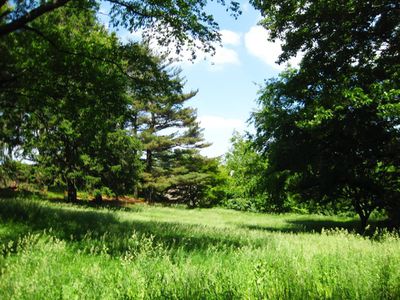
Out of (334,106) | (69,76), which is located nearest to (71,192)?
(69,76)

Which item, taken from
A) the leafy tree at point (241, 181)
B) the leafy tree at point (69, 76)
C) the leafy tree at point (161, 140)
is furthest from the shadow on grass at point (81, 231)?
the leafy tree at point (161, 140)

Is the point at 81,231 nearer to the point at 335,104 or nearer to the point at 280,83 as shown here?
the point at 335,104

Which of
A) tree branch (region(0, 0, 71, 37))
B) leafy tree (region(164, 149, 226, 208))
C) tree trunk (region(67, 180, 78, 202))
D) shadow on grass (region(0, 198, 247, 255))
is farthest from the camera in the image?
leafy tree (region(164, 149, 226, 208))

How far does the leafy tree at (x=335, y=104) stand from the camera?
13391 mm

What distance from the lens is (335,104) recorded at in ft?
47.2

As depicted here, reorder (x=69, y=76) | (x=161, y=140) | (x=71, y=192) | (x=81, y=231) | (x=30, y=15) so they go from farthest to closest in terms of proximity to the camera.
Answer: (x=161, y=140) → (x=71, y=192) → (x=69, y=76) → (x=30, y=15) → (x=81, y=231)

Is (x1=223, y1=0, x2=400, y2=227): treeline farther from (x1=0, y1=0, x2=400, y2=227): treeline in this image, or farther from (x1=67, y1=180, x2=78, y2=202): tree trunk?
(x1=67, y1=180, x2=78, y2=202): tree trunk

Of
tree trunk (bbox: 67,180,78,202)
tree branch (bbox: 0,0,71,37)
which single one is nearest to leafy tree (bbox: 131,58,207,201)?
tree trunk (bbox: 67,180,78,202)

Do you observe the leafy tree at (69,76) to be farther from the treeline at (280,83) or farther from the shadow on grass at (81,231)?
the shadow on grass at (81,231)

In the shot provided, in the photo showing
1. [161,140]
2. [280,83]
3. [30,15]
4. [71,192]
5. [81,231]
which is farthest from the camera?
[161,140]

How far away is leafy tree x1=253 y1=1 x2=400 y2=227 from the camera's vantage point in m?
13.4

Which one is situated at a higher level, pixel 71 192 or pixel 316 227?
pixel 71 192

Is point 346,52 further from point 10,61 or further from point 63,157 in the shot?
point 63,157

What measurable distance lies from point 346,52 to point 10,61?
1366cm
